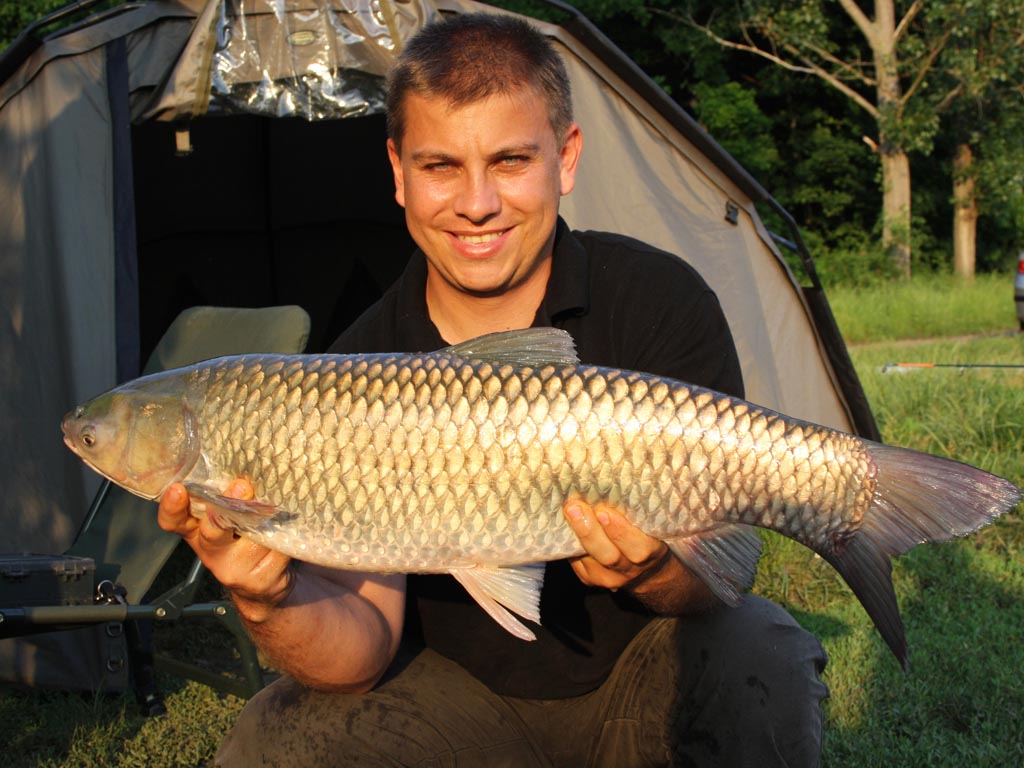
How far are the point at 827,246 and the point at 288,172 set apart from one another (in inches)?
697

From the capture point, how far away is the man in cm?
209

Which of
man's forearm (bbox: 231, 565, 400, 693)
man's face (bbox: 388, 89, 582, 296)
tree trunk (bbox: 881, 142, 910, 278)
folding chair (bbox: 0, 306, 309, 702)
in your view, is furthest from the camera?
tree trunk (bbox: 881, 142, 910, 278)

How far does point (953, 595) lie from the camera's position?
13.3 ft

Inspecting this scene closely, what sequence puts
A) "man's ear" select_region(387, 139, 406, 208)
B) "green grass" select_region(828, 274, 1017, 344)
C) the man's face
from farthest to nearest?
"green grass" select_region(828, 274, 1017, 344) → "man's ear" select_region(387, 139, 406, 208) → the man's face

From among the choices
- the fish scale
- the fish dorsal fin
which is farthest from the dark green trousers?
the fish dorsal fin

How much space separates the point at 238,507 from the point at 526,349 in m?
0.53

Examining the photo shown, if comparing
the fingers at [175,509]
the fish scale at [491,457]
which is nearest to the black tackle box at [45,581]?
the fingers at [175,509]

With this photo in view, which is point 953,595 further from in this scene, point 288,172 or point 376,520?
point 288,172

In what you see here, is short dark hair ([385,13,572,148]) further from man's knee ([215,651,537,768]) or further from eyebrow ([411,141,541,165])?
man's knee ([215,651,537,768])

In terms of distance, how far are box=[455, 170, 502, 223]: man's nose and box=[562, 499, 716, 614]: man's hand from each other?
667mm

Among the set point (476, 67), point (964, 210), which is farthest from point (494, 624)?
point (964, 210)

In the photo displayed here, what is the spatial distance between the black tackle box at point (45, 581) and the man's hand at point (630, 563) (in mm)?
1688

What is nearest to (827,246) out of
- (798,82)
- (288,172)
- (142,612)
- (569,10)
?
(798,82)

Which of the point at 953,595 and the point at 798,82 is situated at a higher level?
the point at 798,82
